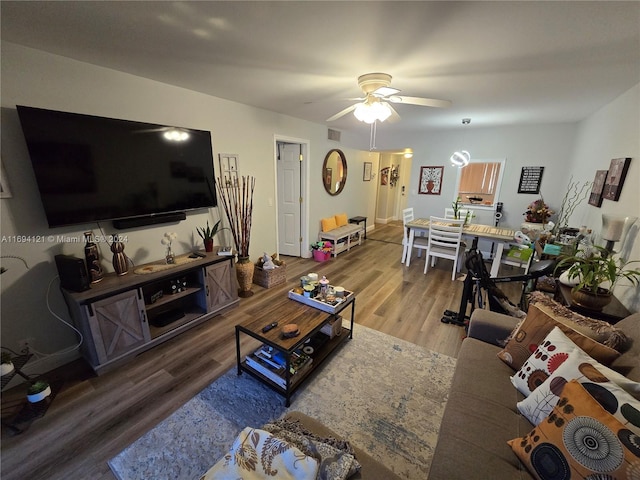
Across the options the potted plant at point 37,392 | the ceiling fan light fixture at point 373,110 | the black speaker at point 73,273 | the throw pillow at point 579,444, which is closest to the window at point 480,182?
the ceiling fan light fixture at point 373,110

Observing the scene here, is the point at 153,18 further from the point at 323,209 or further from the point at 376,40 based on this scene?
the point at 323,209

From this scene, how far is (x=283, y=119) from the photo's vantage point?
380 centimetres

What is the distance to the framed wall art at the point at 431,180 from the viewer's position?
211 inches

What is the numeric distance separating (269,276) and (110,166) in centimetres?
207

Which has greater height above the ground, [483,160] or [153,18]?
[153,18]

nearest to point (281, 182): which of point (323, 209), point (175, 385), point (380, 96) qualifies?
point (323, 209)

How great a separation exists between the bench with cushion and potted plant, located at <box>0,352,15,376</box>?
3946mm

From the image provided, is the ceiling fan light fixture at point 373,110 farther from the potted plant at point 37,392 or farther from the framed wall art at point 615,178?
the potted plant at point 37,392

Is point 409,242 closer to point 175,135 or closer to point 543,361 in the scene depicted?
point 543,361

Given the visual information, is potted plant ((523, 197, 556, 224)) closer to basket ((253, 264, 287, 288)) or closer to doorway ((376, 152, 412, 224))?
doorway ((376, 152, 412, 224))

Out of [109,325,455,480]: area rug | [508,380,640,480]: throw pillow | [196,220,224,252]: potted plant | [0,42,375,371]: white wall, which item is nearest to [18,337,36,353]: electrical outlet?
[0,42,375,371]: white wall

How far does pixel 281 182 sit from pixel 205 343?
296 cm

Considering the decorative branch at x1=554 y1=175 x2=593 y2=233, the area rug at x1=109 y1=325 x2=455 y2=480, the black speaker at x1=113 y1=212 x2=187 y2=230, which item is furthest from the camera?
the decorative branch at x1=554 y1=175 x2=593 y2=233

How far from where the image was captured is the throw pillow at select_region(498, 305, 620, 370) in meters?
1.28
